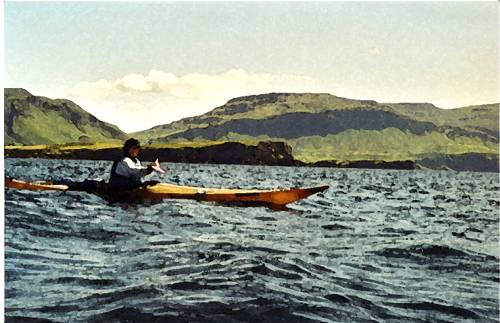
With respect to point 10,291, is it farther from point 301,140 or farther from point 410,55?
point 410,55

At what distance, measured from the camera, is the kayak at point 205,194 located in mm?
6383

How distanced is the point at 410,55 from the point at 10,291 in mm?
4262

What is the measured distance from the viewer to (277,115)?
20.1 ft

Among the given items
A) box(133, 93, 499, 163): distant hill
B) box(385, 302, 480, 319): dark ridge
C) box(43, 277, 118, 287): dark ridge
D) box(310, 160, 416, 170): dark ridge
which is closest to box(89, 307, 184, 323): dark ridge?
box(43, 277, 118, 287): dark ridge

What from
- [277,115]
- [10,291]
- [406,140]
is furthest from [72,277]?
[406,140]

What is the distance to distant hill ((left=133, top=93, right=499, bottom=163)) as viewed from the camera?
5988 millimetres

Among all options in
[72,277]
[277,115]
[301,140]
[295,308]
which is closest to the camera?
[295,308]

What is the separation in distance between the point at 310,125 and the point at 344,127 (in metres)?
0.35

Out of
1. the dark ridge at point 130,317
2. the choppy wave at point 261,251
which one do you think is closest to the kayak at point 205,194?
the choppy wave at point 261,251

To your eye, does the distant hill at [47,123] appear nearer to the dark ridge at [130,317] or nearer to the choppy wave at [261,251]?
the choppy wave at [261,251]

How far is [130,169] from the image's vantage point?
643cm

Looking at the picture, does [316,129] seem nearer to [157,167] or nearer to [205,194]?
[205,194]

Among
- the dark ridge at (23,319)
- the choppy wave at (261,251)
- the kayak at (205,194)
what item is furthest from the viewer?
the kayak at (205,194)

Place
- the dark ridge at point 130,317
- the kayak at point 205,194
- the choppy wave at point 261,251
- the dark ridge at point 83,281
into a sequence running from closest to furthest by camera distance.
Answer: the dark ridge at point 130,317, the choppy wave at point 261,251, the dark ridge at point 83,281, the kayak at point 205,194
